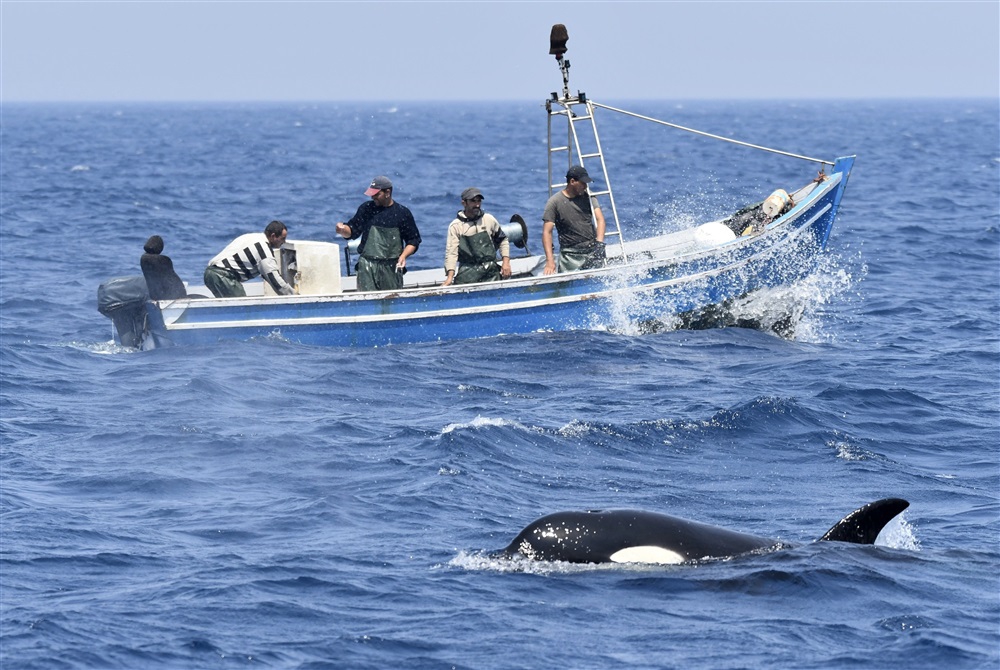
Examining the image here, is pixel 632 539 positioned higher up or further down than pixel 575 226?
further down

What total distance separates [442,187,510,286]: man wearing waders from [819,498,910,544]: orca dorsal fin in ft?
29.4

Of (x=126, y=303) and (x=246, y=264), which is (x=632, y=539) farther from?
(x=126, y=303)

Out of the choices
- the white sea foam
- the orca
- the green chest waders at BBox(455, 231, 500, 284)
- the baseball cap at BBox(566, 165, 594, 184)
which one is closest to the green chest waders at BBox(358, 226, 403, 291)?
the green chest waders at BBox(455, 231, 500, 284)

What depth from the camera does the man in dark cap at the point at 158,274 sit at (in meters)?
18.3

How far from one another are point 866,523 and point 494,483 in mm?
3541

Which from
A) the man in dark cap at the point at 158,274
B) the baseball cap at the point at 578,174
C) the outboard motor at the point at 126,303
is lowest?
the outboard motor at the point at 126,303

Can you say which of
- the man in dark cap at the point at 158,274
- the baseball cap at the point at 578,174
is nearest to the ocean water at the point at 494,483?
the man in dark cap at the point at 158,274

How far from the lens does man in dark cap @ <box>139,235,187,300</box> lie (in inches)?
720

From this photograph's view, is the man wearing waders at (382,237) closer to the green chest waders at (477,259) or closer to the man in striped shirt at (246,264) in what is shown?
the green chest waders at (477,259)

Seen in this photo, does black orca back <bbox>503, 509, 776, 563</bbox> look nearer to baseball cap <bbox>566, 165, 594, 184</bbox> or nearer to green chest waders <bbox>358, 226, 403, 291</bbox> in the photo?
baseball cap <bbox>566, 165, 594, 184</bbox>

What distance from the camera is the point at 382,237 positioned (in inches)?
736

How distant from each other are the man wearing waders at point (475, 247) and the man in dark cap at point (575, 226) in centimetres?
65

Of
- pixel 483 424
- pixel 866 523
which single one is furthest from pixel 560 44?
pixel 866 523

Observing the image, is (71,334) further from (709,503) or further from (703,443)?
(709,503)
